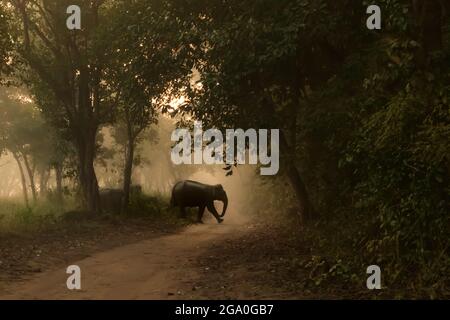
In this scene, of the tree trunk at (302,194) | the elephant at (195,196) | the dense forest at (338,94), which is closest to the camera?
the dense forest at (338,94)

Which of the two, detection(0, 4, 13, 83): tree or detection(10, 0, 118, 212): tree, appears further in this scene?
detection(10, 0, 118, 212): tree

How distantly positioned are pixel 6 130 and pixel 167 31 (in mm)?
28839

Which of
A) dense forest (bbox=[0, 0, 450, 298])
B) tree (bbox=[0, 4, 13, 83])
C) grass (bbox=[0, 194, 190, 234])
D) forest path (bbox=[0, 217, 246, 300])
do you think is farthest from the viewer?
grass (bbox=[0, 194, 190, 234])

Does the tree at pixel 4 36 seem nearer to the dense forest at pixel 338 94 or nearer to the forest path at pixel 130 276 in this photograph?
the dense forest at pixel 338 94

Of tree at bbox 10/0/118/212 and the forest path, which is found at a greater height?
tree at bbox 10/0/118/212

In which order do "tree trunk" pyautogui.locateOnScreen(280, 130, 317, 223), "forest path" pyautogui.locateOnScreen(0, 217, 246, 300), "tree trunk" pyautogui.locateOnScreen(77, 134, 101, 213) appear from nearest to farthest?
"forest path" pyautogui.locateOnScreen(0, 217, 246, 300)
"tree trunk" pyautogui.locateOnScreen(280, 130, 317, 223)
"tree trunk" pyautogui.locateOnScreen(77, 134, 101, 213)

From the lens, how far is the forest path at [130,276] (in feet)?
27.4

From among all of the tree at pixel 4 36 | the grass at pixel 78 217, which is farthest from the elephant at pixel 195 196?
the tree at pixel 4 36

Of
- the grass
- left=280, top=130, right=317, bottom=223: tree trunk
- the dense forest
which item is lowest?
the grass

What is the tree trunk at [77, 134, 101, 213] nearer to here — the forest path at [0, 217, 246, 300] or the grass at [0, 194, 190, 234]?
the grass at [0, 194, 190, 234]

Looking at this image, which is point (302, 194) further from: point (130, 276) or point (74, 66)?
point (74, 66)

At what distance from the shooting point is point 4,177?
87.4 metres

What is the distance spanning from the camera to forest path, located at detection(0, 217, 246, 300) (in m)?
8.35

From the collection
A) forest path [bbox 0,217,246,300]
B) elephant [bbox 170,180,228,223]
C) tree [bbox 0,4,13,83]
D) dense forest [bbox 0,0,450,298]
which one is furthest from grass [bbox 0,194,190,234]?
dense forest [bbox 0,0,450,298]
